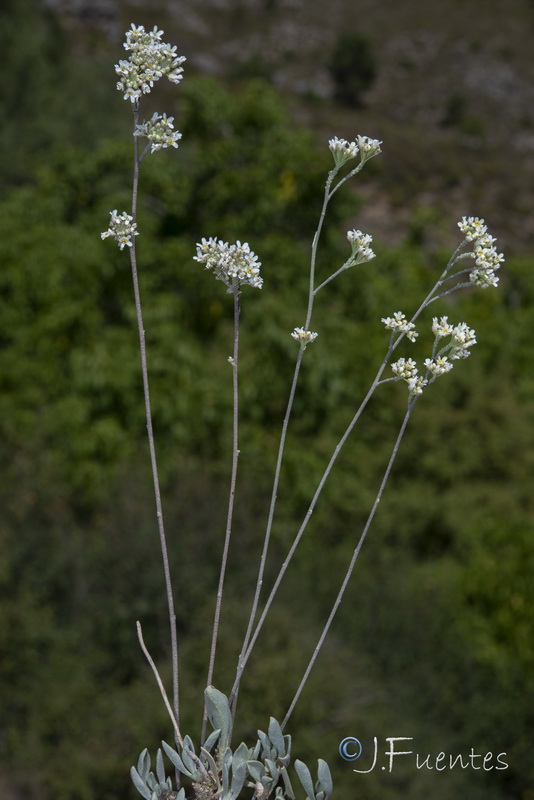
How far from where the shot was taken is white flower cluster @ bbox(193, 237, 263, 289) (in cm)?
122

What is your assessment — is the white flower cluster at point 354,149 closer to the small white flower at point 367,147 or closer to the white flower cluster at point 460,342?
the small white flower at point 367,147

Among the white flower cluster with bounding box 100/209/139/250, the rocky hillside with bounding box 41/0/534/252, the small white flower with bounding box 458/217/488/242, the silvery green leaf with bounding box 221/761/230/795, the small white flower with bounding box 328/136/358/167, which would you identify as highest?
the rocky hillside with bounding box 41/0/534/252

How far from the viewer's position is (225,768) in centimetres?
108

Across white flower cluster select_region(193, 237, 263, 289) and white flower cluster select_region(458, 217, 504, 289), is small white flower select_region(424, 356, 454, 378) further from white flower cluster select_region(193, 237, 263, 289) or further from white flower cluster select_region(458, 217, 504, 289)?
white flower cluster select_region(193, 237, 263, 289)

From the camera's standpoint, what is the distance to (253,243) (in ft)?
30.4

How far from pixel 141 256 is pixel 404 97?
126 ft

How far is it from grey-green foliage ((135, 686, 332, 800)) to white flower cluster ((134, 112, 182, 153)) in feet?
2.52

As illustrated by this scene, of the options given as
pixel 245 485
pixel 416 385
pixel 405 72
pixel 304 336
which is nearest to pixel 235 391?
pixel 304 336

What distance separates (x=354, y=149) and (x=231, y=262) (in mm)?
263

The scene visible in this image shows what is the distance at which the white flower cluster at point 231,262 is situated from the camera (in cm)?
122

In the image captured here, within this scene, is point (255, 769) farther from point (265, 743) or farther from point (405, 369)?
point (405, 369)

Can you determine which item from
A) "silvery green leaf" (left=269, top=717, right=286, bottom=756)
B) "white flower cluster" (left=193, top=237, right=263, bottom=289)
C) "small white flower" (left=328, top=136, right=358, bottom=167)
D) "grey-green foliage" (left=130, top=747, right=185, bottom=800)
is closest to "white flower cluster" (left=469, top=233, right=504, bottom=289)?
"small white flower" (left=328, top=136, right=358, bottom=167)

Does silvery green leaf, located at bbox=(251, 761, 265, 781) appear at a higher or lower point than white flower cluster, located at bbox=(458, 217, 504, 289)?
lower

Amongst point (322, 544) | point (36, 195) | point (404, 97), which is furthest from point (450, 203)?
point (322, 544)
